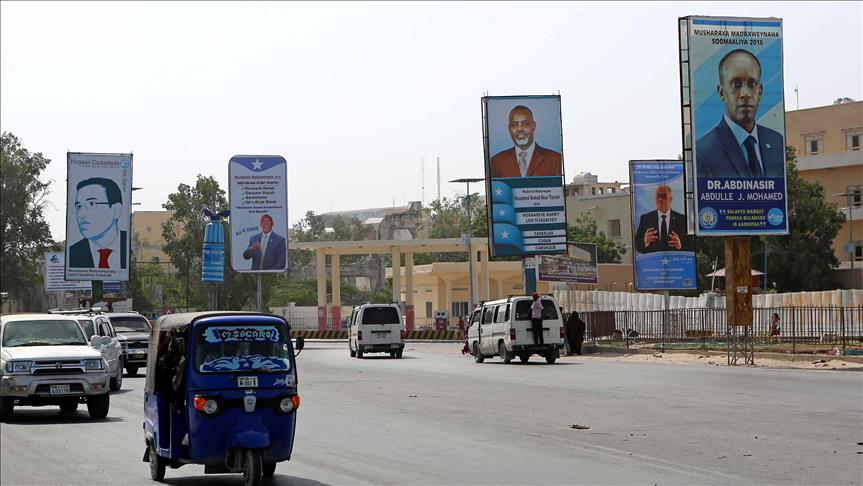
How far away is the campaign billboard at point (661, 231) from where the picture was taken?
156ft

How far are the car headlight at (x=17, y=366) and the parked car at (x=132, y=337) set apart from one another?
1373 centimetres

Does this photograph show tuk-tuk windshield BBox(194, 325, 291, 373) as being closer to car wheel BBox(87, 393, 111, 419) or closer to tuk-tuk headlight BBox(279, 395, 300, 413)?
tuk-tuk headlight BBox(279, 395, 300, 413)

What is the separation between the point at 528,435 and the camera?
16312mm

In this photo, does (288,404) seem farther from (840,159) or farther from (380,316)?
(840,159)

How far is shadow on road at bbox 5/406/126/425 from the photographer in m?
19.0

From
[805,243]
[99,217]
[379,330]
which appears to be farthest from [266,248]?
[805,243]

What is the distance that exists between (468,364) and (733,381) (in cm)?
Result: 1282

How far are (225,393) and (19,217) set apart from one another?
287 feet

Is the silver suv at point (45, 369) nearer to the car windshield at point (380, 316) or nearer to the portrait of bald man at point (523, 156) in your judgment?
the car windshield at point (380, 316)

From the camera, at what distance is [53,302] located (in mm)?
107438

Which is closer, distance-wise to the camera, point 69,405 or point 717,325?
point 69,405

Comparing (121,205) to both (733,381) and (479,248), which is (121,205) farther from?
(479,248)

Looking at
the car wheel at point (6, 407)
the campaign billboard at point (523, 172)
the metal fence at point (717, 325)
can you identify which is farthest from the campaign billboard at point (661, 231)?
the car wheel at point (6, 407)

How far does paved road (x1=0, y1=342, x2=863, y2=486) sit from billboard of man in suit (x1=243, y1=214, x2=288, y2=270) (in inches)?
1034
